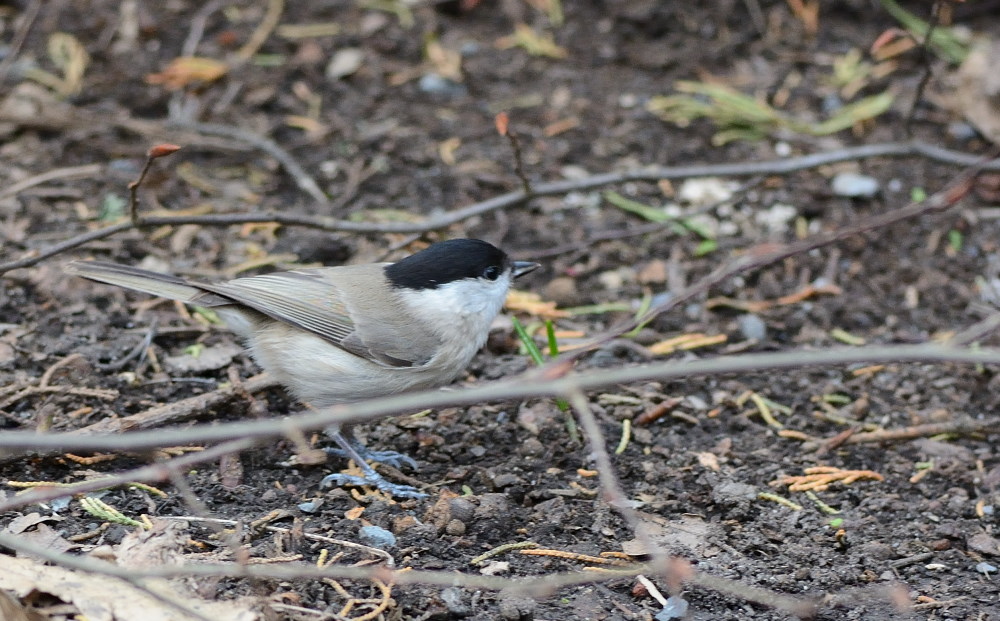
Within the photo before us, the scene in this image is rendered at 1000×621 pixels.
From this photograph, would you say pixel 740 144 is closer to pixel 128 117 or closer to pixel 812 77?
pixel 812 77

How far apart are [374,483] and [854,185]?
3.26m

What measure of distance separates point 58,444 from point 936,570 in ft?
8.54

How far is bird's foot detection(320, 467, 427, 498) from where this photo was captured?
3.55m

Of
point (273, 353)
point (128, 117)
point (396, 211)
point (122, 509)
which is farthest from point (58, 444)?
point (128, 117)

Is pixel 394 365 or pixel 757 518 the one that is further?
pixel 394 365

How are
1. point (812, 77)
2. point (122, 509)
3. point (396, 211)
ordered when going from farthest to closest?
point (812, 77), point (396, 211), point (122, 509)

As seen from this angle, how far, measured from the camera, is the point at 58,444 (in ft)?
6.59

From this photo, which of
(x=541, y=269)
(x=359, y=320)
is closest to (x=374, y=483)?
(x=359, y=320)

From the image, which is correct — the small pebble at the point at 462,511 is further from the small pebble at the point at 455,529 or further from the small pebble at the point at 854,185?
the small pebble at the point at 854,185

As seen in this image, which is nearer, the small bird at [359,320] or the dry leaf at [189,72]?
the small bird at [359,320]

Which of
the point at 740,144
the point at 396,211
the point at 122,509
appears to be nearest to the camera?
the point at 122,509

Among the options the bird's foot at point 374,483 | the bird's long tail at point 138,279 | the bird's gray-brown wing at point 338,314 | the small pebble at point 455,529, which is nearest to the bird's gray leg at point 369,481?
the bird's foot at point 374,483

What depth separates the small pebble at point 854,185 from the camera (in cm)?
544

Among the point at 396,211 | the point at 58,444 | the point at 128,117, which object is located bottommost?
the point at 396,211
